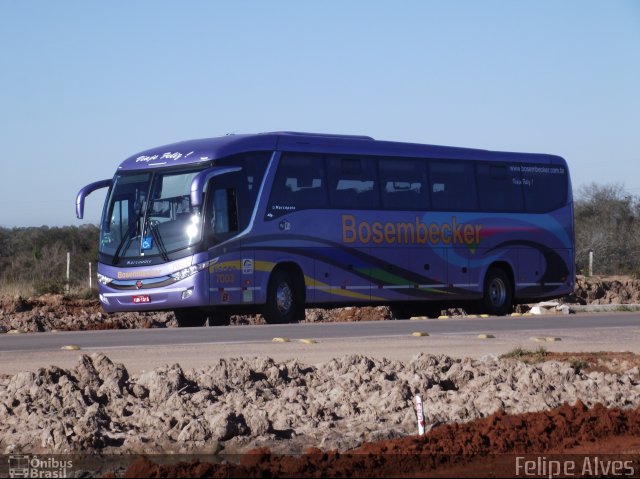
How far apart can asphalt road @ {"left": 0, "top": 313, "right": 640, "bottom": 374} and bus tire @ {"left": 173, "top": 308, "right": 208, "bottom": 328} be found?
154 inches

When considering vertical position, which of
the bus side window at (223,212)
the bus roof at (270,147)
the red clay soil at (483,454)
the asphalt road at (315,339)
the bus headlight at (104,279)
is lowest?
the red clay soil at (483,454)

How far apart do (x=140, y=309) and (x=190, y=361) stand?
352 inches

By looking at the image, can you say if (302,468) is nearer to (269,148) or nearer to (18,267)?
(269,148)

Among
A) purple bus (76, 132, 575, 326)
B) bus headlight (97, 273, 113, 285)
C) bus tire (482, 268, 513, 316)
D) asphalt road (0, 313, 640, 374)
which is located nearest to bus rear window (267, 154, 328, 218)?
purple bus (76, 132, 575, 326)

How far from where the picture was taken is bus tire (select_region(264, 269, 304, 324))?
2289 centimetres

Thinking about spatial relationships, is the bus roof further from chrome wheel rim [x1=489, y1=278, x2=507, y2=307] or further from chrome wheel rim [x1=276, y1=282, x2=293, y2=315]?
chrome wheel rim [x1=489, y1=278, x2=507, y2=307]

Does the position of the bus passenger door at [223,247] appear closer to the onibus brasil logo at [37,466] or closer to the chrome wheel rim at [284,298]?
the chrome wheel rim at [284,298]

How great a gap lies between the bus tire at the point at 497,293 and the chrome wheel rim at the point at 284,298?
590 centimetres

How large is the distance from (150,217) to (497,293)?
9098mm

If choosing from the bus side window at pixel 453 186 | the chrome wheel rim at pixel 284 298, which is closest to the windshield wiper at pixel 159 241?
the chrome wheel rim at pixel 284 298

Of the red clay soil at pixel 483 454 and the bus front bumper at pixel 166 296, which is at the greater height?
the bus front bumper at pixel 166 296

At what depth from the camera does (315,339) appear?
55.2 feet

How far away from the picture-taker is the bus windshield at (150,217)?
72.1ft

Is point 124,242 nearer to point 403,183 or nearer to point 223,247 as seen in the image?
point 223,247
